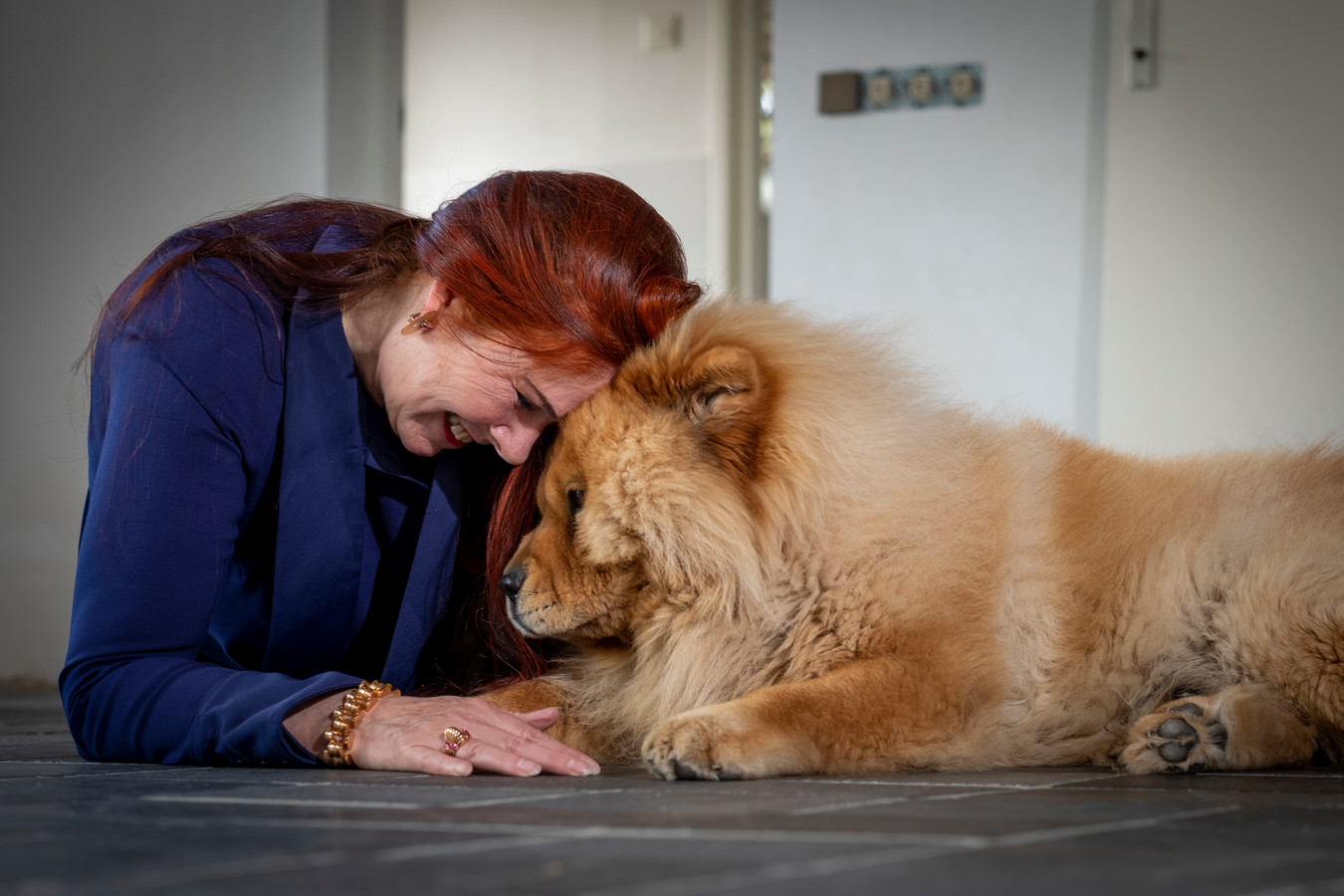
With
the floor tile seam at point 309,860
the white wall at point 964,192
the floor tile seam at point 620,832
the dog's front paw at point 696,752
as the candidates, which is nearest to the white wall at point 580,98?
the white wall at point 964,192

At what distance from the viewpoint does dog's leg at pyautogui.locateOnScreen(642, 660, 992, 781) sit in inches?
62.4

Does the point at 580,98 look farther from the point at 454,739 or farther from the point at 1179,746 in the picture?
the point at 1179,746

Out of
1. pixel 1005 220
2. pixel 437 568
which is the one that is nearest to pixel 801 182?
pixel 1005 220

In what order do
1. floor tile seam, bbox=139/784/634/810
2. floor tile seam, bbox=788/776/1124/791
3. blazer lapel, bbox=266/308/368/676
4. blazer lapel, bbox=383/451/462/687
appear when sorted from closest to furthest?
1. floor tile seam, bbox=139/784/634/810
2. floor tile seam, bbox=788/776/1124/791
3. blazer lapel, bbox=266/308/368/676
4. blazer lapel, bbox=383/451/462/687

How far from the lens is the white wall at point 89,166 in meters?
4.04

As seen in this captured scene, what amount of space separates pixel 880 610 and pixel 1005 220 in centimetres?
289

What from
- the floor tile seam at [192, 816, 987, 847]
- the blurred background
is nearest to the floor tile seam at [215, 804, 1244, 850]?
the floor tile seam at [192, 816, 987, 847]

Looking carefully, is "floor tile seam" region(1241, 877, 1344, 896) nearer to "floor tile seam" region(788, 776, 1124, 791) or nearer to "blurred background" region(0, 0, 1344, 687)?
"floor tile seam" region(788, 776, 1124, 791)

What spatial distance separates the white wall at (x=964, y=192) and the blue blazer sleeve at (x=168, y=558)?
8.84 feet

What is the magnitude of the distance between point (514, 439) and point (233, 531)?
1.42ft

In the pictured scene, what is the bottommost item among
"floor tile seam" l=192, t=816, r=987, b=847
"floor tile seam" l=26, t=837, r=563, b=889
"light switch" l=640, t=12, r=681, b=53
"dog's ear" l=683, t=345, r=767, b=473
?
"floor tile seam" l=192, t=816, r=987, b=847

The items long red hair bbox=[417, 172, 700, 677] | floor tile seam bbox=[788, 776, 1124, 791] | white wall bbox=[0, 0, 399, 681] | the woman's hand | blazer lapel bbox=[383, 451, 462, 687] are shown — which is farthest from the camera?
white wall bbox=[0, 0, 399, 681]

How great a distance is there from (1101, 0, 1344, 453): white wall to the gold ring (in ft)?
10.2

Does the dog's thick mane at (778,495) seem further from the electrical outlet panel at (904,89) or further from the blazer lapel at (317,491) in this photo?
the electrical outlet panel at (904,89)
